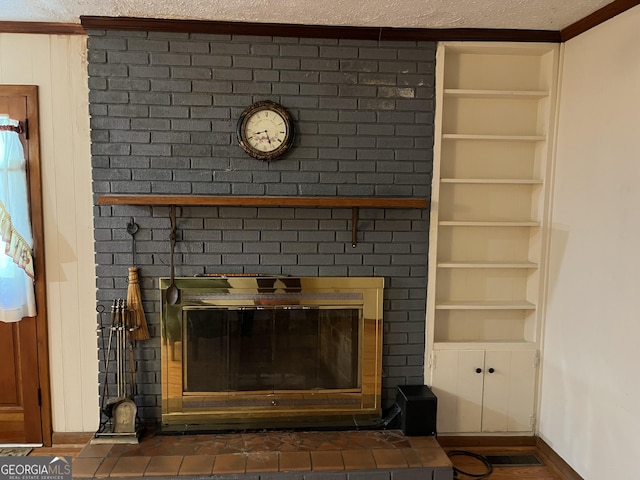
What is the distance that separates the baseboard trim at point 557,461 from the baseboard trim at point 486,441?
0.06m

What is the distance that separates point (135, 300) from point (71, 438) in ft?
3.04

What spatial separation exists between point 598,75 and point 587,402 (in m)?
1.61

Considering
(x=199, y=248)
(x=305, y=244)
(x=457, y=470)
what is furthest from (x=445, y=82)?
(x=457, y=470)

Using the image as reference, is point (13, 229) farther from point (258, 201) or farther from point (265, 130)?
point (265, 130)

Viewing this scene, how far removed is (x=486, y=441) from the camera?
274 cm

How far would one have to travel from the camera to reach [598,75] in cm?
225

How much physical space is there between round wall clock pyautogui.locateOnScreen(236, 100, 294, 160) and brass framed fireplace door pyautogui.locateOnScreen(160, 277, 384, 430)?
71cm

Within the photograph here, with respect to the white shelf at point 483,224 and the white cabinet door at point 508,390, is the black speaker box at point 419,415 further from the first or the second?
the white shelf at point 483,224

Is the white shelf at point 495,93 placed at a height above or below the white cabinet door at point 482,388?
above

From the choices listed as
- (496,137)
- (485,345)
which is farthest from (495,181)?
(485,345)

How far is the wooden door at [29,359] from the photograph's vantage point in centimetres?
250

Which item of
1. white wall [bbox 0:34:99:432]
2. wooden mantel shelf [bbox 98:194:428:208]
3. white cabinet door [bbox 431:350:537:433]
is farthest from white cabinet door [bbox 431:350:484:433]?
white wall [bbox 0:34:99:432]

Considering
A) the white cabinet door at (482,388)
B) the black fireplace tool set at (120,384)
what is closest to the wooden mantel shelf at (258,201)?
the black fireplace tool set at (120,384)

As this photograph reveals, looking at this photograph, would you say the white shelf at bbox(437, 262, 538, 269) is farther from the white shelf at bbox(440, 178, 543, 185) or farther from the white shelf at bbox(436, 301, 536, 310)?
the white shelf at bbox(440, 178, 543, 185)
